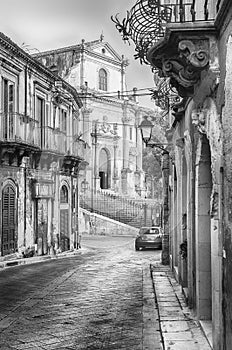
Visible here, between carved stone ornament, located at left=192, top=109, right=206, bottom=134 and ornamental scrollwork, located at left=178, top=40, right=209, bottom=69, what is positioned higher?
ornamental scrollwork, located at left=178, top=40, right=209, bottom=69

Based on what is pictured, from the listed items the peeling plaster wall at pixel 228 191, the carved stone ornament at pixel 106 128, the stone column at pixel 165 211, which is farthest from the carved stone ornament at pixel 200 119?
the carved stone ornament at pixel 106 128

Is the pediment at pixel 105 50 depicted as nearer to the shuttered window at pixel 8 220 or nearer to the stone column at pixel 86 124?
the stone column at pixel 86 124

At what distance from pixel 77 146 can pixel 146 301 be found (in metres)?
14.5

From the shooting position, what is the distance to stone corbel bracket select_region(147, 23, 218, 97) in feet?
19.6

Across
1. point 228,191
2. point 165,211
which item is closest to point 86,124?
point 165,211

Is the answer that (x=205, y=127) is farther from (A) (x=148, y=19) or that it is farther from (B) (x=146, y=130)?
(B) (x=146, y=130)

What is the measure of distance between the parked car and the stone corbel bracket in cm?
1675

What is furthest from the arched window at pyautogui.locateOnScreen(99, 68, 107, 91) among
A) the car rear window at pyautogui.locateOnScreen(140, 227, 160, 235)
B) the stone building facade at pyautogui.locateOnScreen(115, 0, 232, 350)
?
the stone building facade at pyautogui.locateOnScreen(115, 0, 232, 350)

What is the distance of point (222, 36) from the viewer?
5.70 meters

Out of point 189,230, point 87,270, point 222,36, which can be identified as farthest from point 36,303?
point 222,36

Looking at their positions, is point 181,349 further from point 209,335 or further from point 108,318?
point 108,318

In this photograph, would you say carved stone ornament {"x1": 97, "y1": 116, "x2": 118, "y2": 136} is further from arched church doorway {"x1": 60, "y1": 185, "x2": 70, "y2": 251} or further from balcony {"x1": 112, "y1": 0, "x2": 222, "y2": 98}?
balcony {"x1": 112, "y1": 0, "x2": 222, "y2": 98}

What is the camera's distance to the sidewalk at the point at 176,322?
21.5 ft

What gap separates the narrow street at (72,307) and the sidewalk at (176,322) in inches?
14.5
